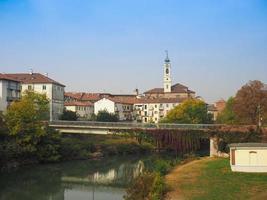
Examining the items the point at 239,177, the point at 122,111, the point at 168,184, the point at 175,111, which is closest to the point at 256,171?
the point at 239,177

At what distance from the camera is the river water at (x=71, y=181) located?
38031 mm

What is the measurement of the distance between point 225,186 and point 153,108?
108 m

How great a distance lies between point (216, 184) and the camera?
30.1m

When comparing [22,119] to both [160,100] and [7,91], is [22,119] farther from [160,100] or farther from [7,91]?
[160,100]

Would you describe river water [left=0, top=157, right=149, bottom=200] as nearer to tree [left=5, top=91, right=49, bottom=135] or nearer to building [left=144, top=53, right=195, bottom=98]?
tree [left=5, top=91, right=49, bottom=135]

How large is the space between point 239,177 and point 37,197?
50.2 ft

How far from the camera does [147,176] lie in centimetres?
3195

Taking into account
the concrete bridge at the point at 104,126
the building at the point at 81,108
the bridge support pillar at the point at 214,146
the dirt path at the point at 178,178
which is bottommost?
the dirt path at the point at 178,178

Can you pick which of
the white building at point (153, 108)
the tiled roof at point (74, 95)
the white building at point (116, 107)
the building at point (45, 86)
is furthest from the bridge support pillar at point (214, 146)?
the tiled roof at point (74, 95)

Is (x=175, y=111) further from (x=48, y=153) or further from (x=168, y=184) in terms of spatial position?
(x=168, y=184)

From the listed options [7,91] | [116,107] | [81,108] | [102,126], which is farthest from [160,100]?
[102,126]

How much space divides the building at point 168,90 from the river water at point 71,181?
314ft

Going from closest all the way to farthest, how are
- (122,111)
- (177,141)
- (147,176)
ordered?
1. (147,176)
2. (177,141)
3. (122,111)

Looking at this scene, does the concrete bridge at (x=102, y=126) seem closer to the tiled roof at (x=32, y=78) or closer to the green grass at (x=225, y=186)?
the green grass at (x=225, y=186)
